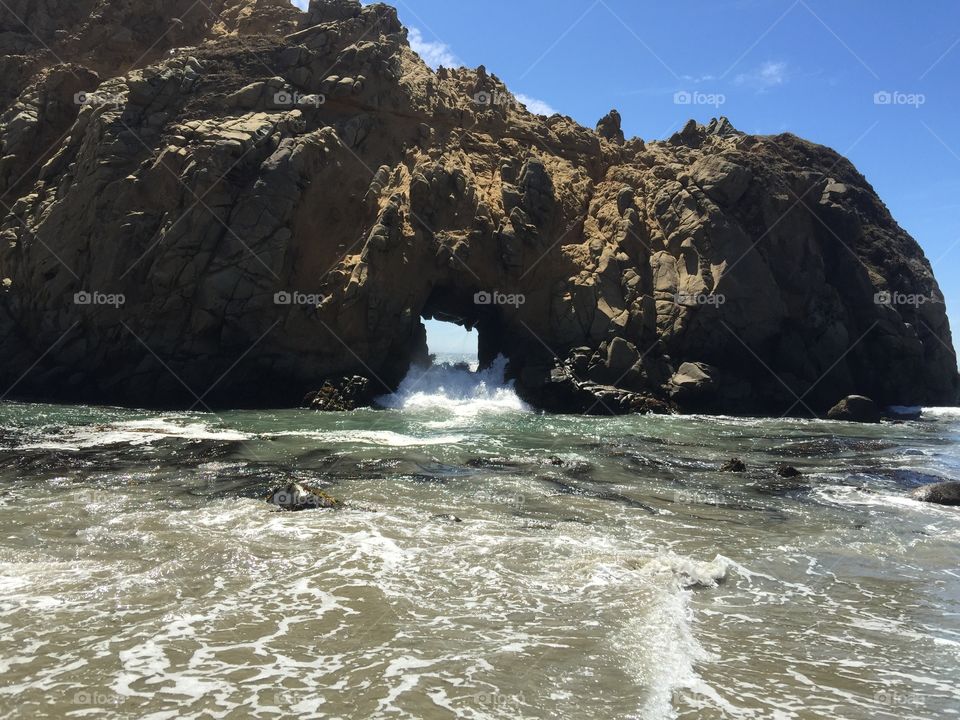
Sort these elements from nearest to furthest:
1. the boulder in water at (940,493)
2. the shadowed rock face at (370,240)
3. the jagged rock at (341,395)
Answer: the boulder in water at (940,493)
the jagged rock at (341,395)
the shadowed rock face at (370,240)

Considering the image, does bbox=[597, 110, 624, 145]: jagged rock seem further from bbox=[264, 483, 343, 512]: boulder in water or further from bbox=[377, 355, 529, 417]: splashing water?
bbox=[264, 483, 343, 512]: boulder in water

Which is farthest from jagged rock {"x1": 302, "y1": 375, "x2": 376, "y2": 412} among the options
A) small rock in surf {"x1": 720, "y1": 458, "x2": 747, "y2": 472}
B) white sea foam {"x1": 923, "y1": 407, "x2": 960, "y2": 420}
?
white sea foam {"x1": 923, "y1": 407, "x2": 960, "y2": 420}

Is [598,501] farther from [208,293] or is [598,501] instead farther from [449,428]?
[208,293]

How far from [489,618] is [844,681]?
3324 millimetres

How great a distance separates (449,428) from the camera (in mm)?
24250

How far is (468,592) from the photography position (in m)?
7.71

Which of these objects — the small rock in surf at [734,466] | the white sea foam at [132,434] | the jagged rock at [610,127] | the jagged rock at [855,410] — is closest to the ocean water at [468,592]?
the small rock in surf at [734,466]

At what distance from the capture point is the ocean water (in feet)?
17.9

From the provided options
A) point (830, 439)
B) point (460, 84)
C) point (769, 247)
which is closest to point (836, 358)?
point (769, 247)

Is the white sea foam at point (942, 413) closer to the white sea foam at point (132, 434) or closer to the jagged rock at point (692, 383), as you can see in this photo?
the jagged rock at point (692, 383)

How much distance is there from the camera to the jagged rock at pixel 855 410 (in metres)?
31.9

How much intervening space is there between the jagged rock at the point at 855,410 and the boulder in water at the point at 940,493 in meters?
19.5

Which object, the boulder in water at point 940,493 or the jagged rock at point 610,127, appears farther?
the jagged rock at point 610,127

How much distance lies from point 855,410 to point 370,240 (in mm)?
24886
